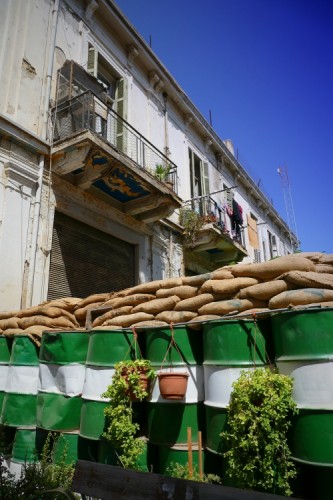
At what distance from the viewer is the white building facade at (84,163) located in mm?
6668

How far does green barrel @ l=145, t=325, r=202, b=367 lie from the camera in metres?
3.46

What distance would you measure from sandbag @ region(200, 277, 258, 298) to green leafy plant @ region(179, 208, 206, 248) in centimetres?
738

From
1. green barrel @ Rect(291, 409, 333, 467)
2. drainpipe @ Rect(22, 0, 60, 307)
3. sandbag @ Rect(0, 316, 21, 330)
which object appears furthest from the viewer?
drainpipe @ Rect(22, 0, 60, 307)

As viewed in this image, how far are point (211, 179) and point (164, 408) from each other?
11.7 m

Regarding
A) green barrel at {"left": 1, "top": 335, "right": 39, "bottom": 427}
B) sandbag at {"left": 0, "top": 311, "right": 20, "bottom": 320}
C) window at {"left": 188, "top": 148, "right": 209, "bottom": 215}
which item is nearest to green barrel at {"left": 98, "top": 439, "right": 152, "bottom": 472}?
green barrel at {"left": 1, "top": 335, "right": 39, "bottom": 427}

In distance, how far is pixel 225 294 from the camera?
3.78 meters

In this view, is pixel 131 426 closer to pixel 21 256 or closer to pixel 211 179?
pixel 21 256

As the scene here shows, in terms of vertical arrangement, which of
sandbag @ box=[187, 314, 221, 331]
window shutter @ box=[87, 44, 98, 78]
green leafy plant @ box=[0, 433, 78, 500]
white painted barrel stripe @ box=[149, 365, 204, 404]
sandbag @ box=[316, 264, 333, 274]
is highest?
window shutter @ box=[87, 44, 98, 78]

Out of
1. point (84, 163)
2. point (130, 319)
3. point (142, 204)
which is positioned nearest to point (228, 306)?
point (130, 319)

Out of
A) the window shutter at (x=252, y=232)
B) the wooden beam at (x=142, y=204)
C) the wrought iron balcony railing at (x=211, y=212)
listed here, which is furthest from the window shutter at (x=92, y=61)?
the window shutter at (x=252, y=232)

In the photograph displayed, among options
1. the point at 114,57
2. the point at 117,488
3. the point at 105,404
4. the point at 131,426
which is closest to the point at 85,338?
the point at 105,404

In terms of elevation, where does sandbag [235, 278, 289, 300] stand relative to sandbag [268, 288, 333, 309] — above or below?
above

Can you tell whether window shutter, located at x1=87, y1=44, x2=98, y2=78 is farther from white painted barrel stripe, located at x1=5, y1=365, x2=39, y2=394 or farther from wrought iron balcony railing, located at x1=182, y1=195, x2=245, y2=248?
white painted barrel stripe, located at x1=5, y1=365, x2=39, y2=394

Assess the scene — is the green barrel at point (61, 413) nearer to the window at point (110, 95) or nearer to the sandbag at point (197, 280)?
the sandbag at point (197, 280)
